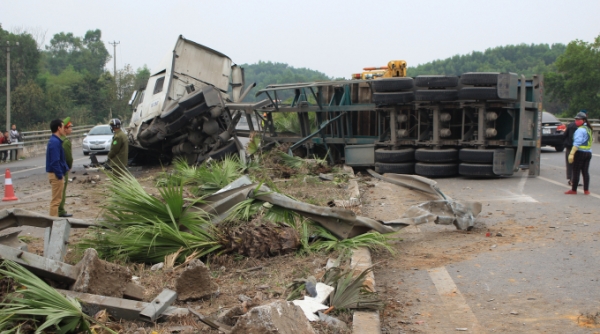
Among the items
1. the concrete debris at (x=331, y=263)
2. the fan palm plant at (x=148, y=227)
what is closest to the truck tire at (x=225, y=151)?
the fan palm plant at (x=148, y=227)

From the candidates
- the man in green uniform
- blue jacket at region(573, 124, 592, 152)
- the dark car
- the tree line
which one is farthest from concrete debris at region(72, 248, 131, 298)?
the tree line

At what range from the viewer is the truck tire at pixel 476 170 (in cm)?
1359

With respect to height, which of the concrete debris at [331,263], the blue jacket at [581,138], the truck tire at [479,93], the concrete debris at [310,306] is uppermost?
the truck tire at [479,93]

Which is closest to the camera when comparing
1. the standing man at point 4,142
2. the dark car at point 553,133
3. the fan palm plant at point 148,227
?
the fan palm plant at point 148,227

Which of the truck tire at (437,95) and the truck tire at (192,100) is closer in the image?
the truck tire at (437,95)

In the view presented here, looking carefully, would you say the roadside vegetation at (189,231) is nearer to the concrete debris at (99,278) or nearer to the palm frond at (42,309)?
the concrete debris at (99,278)

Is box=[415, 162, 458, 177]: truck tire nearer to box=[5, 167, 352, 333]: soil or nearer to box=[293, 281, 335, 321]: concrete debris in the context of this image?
box=[5, 167, 352, 333]: soil

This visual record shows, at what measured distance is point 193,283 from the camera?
499 cm

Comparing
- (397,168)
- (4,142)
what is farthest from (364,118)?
(4,142)

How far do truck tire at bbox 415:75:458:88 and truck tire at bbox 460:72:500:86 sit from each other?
0.72 feet

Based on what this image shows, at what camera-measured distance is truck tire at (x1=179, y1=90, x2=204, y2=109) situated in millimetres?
16547

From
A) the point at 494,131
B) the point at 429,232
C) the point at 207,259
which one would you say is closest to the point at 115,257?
the point at 207,259

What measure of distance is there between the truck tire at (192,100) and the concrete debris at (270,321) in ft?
43.0

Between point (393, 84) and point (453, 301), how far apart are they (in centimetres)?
943
